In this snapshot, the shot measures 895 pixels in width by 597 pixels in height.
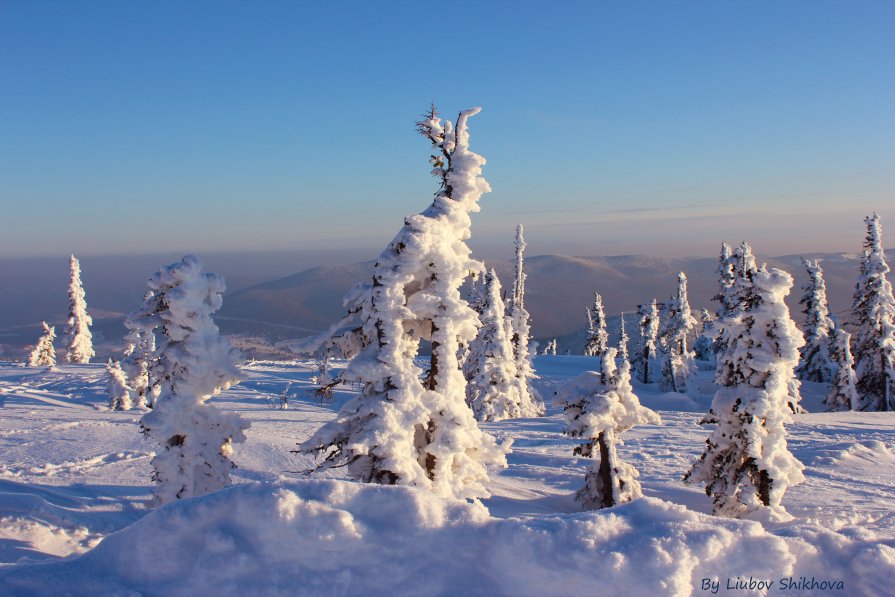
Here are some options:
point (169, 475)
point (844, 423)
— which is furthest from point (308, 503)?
point (844, 423)

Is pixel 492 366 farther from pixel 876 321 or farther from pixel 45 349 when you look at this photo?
pixel 45 349

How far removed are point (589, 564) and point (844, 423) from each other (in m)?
39.3

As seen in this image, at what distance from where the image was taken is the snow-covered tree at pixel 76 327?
63781 millimetres

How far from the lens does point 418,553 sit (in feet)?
18.4

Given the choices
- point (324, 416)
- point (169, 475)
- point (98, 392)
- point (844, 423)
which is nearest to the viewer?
point (169, 475)

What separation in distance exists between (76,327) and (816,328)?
79924 mm

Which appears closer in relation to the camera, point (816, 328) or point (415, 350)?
point (415, 350)

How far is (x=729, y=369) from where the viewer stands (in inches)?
705

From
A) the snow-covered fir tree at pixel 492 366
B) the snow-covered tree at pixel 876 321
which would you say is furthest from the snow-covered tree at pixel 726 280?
the snow-covered fir tree at pixel 492 366

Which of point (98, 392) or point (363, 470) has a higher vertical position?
point (363, 470)

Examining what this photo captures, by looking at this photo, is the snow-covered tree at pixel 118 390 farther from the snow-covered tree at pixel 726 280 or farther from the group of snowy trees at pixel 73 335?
the snow-covered tree at pixel 726 280

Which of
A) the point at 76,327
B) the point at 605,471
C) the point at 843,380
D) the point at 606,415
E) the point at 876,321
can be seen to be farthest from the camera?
the point at 76,327

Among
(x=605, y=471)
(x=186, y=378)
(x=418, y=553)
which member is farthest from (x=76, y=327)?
(x=418, y=553)

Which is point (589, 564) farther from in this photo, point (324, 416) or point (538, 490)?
point (324, 416)
